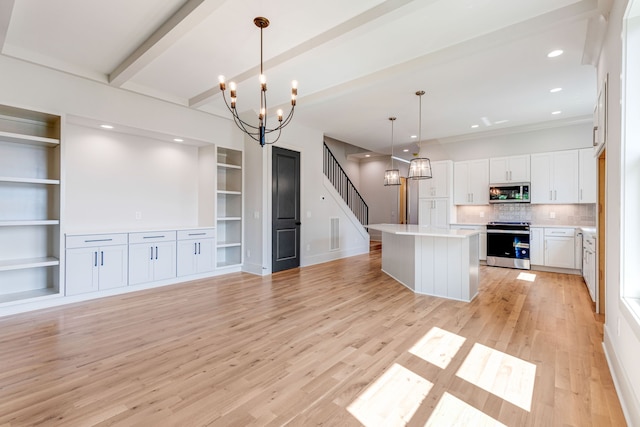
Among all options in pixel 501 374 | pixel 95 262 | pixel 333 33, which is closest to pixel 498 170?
pixel 333 33

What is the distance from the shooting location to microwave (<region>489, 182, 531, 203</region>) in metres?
6.33

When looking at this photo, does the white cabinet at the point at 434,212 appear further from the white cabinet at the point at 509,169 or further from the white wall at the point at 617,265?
the white wall at the point at 617,265

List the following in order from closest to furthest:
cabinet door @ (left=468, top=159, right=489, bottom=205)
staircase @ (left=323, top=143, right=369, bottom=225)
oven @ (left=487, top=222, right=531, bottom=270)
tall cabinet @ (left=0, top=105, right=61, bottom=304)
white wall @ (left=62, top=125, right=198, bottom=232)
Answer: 1. tall cabinet @ (left=0, top=105, right=61, bottom=304)
2. white wall @ (left=62, top=125, right=198, bottom=232)
3. oven @ (left=487, top=222, right=531, bottom=270)
4. cabinet door @ (left=468, top=159, right=489, bottom=205)
5. staircase @ (left=323, top=143, right=369, bottom=225)

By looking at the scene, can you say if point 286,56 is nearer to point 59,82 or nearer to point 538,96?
point 59,82

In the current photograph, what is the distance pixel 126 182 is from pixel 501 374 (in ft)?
18.4

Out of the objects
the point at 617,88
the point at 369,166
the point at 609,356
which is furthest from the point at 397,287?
the point at 369,166

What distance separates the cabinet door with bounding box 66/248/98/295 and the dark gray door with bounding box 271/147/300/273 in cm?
281

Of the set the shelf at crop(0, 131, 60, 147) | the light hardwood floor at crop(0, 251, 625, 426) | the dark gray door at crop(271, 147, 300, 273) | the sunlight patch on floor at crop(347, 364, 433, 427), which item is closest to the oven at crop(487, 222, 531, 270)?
the light hardwood floor at crop(0, 251, 625, 426)

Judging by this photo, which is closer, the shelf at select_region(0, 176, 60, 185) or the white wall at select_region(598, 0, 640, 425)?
the white wall at select_region(598, 0, 640, 425)

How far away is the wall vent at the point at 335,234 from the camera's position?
7.45 m

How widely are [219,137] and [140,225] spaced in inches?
81.9

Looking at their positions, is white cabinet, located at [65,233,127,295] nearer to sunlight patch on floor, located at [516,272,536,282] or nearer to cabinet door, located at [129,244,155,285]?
cabinet door, located at [129,244,155,285]

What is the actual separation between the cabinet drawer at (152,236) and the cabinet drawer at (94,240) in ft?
0.40

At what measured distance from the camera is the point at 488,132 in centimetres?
695
